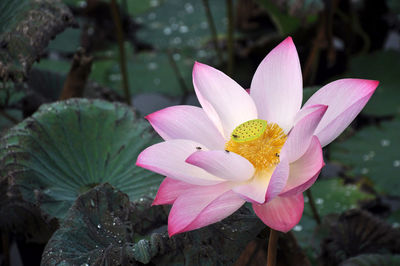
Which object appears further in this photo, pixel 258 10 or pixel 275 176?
pixel 258 10

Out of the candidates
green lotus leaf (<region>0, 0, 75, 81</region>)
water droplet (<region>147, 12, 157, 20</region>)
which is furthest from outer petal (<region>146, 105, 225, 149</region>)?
water droplet (<region>147, 12, 157, 20</region>)

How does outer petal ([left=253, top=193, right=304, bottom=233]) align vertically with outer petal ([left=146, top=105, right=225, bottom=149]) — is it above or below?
below

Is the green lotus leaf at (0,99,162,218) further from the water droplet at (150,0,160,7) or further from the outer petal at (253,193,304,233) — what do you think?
the water droplet at (150,0,160,7)

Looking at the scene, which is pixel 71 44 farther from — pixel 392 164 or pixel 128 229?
pixel 128 229

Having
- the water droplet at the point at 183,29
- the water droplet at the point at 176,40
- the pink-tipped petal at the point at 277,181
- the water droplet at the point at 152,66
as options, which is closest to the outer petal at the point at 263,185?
the pink-tipped petal at the point at 277,181

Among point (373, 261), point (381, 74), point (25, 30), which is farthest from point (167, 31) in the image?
point (373, 261)

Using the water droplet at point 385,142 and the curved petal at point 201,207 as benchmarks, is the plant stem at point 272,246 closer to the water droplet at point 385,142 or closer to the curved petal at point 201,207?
the curved petal at point 201,207

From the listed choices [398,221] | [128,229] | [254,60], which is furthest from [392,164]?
[128,229]
